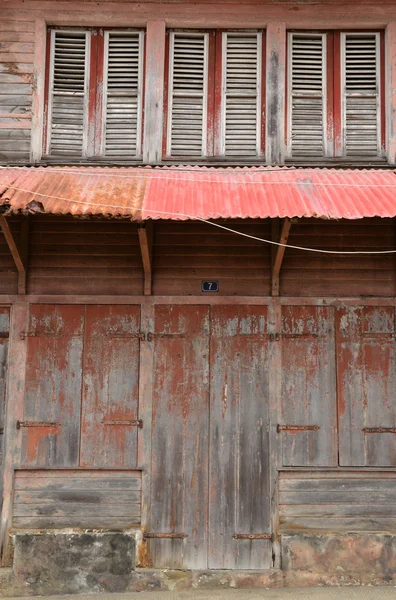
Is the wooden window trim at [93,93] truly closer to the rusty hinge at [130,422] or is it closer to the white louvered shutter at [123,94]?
the white louvered shutter at [123,94]

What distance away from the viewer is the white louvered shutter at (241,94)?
728 centimetres

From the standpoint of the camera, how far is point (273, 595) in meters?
6.08

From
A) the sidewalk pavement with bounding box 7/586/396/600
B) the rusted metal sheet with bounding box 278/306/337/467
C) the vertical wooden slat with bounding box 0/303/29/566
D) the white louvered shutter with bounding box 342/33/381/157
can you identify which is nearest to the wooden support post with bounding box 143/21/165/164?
the white louvered shutter with bounding box 342/33/381/157

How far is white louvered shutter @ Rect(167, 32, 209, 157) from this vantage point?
7246mm

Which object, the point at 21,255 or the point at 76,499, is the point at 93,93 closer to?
the point at 21,255

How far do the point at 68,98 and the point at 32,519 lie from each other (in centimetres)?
478

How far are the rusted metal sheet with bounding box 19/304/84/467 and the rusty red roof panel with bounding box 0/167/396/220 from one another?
1.41 metres

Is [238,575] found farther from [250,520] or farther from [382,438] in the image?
[382,438]

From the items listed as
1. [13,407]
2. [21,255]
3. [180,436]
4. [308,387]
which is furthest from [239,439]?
[21,255]

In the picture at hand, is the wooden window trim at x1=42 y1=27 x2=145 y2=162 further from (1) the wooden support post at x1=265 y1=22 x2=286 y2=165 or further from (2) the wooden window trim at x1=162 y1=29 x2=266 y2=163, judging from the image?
(1) the wooden support post at x1=265 y1=22 x2=286 y2=165

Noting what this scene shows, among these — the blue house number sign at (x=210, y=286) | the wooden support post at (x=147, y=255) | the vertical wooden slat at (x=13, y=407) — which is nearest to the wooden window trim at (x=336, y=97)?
the blue house number sign at (x=210, y=286)

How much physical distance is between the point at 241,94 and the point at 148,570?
5418 millimetres

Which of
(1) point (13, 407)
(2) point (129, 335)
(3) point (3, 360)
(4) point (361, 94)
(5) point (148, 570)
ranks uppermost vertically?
(4) point (361, 94)

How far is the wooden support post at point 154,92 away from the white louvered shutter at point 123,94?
0.13 metres
